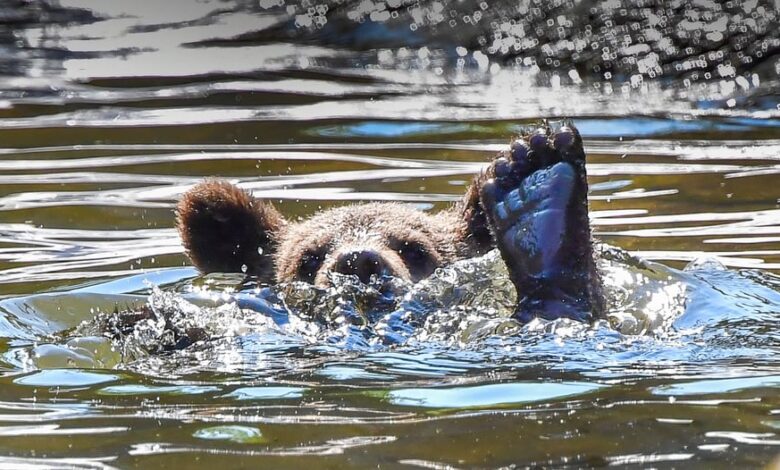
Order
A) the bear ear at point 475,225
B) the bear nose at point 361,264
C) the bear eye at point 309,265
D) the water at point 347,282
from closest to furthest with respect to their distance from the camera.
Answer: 1. the water at point 347,282
2. the bear nose at point 361,264
3. the bear eye at point 309,265
4. the bear ear at point 475,225

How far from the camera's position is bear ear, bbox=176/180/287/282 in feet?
26.1

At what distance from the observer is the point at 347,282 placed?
670 centimetres

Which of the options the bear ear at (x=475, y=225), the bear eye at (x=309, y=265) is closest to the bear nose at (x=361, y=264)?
the bear eye at (x=309, y=265)

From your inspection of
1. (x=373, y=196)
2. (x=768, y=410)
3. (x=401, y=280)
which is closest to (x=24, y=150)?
(x=373, y=196)

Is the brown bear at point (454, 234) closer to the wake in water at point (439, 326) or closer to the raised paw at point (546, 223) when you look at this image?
the raised paw at point (546, 223)

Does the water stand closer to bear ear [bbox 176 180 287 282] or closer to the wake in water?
the wake in water

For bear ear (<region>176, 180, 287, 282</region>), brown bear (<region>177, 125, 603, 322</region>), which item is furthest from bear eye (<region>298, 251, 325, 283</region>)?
bear ear (<region>176, 180, 287, 282</region>)

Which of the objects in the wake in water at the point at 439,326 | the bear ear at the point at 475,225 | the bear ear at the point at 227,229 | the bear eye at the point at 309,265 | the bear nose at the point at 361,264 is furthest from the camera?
the bear ear at the point at 227,229

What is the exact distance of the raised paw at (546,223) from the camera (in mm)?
6320

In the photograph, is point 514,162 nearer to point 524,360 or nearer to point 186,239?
point 524,360

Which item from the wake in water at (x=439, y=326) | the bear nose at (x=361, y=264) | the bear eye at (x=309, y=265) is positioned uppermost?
the bear nose at (x=361, y=264)

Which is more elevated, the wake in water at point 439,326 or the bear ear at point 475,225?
the bear ear at point 475,225

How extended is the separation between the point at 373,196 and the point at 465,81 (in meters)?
4.36

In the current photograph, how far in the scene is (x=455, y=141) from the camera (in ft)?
38.3
